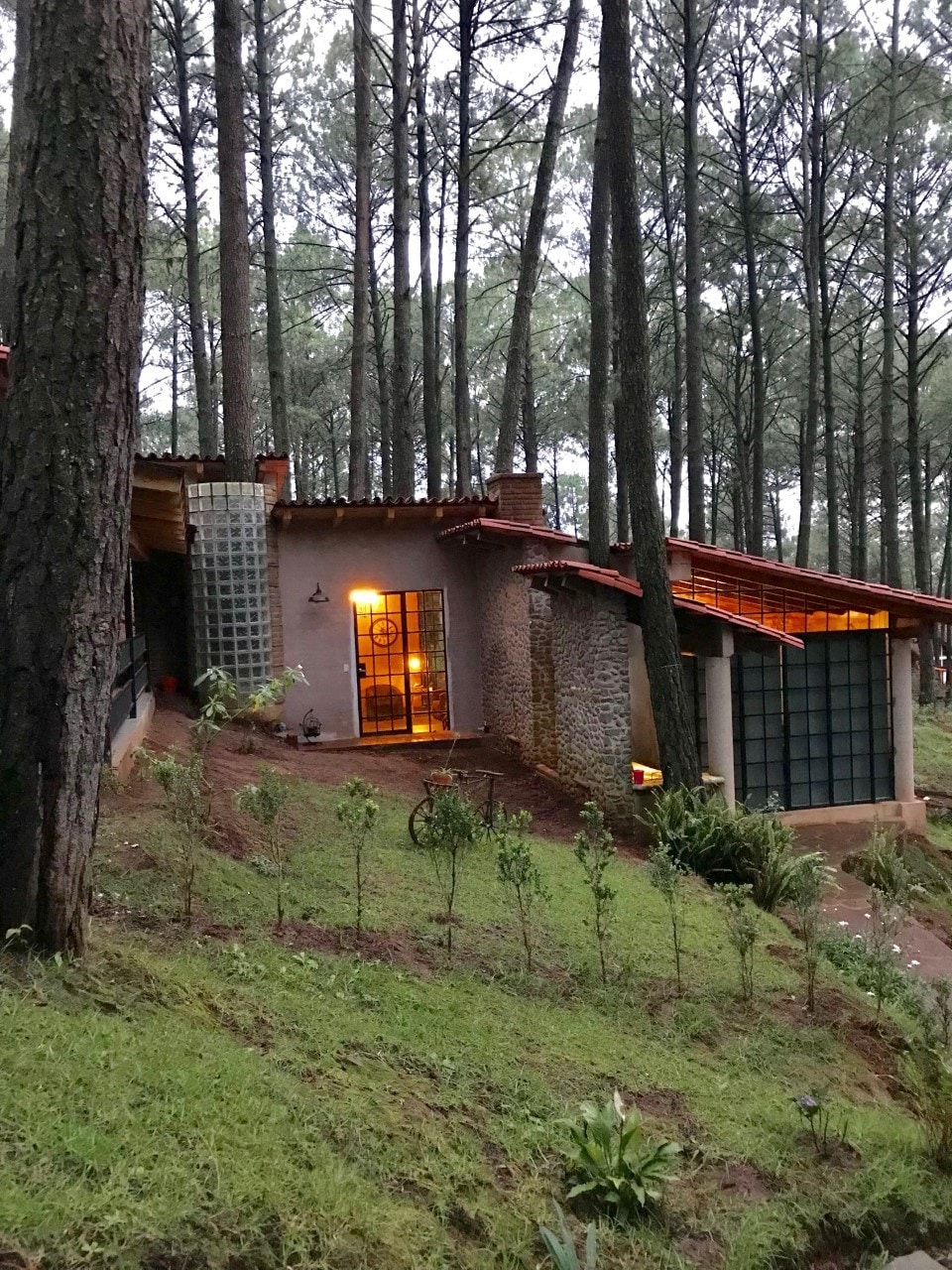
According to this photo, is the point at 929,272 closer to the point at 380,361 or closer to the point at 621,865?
the point at 380,361

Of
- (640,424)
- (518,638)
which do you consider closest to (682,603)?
(640,424)

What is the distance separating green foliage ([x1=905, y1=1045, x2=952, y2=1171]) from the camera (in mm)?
3895

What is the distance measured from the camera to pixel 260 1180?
2.63 meters

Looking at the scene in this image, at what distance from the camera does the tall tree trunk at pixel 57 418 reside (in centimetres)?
331

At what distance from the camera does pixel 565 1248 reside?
286 cm

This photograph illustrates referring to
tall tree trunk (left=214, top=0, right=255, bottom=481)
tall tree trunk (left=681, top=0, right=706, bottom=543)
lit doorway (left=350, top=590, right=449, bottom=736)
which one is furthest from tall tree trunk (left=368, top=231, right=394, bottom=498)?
tall tree trunk (left=214, top=0, right=255, bottom=481)

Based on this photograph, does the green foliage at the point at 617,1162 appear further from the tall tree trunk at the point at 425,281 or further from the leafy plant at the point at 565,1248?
the tall tree trunk at the point at 425,281

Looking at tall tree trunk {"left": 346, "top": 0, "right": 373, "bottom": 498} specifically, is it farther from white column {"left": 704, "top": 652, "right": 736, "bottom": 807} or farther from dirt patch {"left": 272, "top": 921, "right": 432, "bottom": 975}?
dirt patch {"left": 272, "top": 921, "right": 432, "bottom": 975}

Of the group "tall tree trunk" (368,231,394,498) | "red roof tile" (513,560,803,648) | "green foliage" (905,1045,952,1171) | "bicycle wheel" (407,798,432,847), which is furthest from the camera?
"tall tree trunk" (368,231,394,498)

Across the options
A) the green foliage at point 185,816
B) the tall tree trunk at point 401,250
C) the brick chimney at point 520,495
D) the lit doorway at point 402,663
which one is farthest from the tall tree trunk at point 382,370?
the green foliage at point 185,816

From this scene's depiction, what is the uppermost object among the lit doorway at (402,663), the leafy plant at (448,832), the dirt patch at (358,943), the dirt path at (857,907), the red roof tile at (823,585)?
the red roof tile at (823,585)

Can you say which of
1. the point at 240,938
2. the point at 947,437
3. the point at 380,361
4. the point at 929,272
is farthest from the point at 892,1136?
the point at 947,437

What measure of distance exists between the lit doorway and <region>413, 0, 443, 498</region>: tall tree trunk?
2440mm

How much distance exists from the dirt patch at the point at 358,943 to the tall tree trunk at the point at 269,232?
34.9 feet
